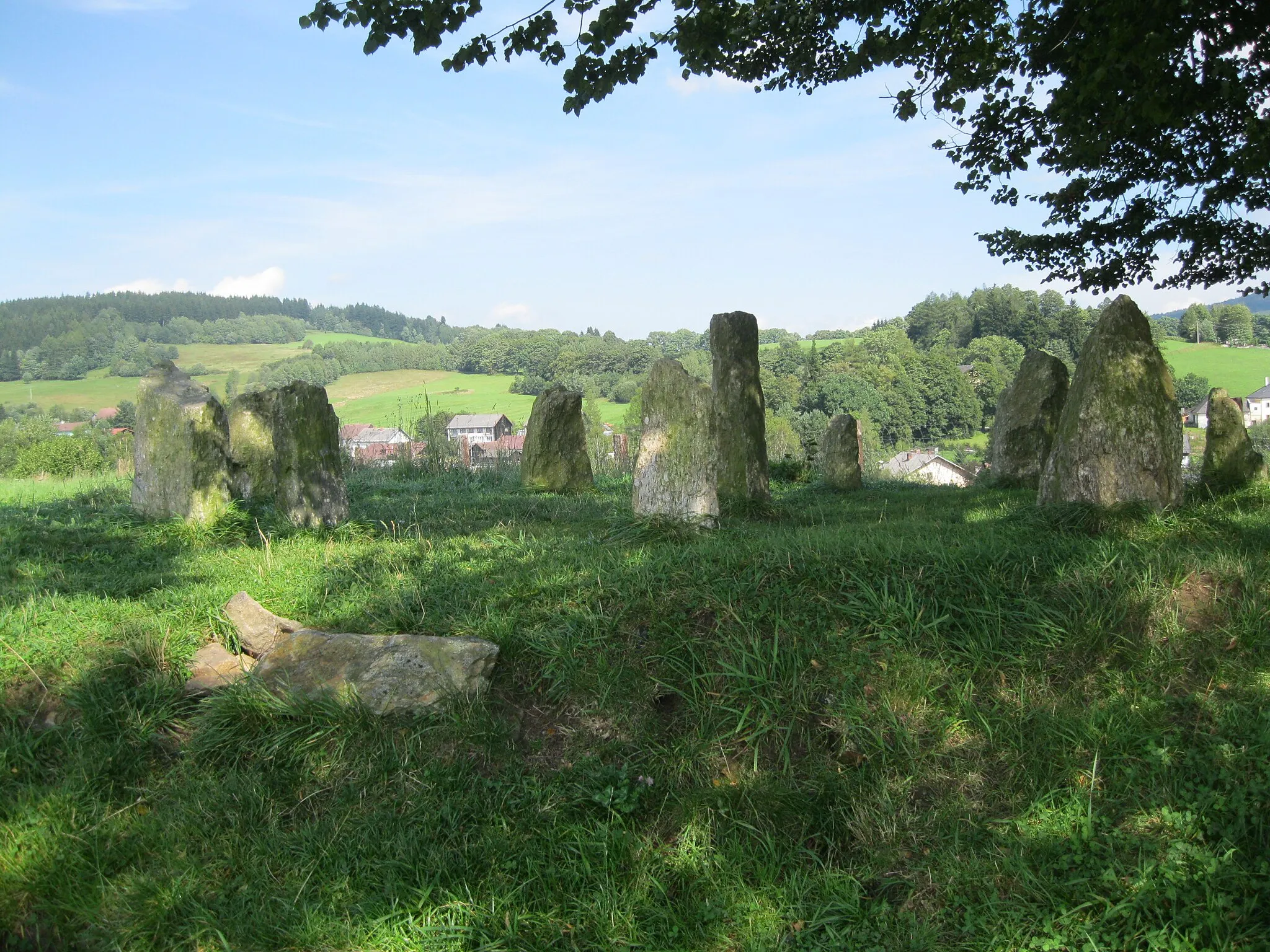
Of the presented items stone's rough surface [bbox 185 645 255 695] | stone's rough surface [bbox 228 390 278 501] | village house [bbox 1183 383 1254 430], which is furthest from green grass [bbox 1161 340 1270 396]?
stone's rough surface [bbox 185 645 255 695]

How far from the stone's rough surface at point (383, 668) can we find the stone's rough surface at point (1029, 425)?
1087 centimetres

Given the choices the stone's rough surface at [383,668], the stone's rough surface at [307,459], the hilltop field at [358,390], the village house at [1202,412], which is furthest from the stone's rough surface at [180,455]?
the village house at [1202,412]

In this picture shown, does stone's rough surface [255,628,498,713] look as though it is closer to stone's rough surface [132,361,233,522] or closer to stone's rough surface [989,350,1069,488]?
stone's rough surface [132,361,233,522]

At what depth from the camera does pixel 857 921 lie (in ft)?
12.1

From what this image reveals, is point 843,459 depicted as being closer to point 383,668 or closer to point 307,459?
point 307,459

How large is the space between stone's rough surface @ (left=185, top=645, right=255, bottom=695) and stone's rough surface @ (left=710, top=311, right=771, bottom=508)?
7.18 meters

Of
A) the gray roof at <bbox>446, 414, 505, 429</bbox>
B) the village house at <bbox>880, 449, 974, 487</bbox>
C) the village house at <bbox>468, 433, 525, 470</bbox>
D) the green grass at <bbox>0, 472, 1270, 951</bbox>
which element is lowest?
the village house at <bbox>880, 449, 974, 487</bbox>

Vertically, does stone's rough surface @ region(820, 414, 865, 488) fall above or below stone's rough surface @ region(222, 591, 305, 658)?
above

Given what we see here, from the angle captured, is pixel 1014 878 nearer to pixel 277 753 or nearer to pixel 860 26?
pixel 277 753

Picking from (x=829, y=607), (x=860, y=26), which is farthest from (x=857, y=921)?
(x=860, y=26)

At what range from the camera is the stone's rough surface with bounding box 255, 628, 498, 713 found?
5.19m

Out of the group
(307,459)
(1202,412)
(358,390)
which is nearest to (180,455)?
(307,459)

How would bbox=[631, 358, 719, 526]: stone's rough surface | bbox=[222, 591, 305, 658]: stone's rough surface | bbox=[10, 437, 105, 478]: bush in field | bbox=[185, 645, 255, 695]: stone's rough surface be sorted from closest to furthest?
bbox=[185, 645, 255, 695]: stone's rough surface
bbox=[222, 591, 305, 658]: stone's rough surface
bbox=[631, 358, 719, 526]: stone's rough surface
bbox=[10, 437, 105, 478]: bush in field

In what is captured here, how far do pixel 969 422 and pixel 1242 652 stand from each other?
55.6m
